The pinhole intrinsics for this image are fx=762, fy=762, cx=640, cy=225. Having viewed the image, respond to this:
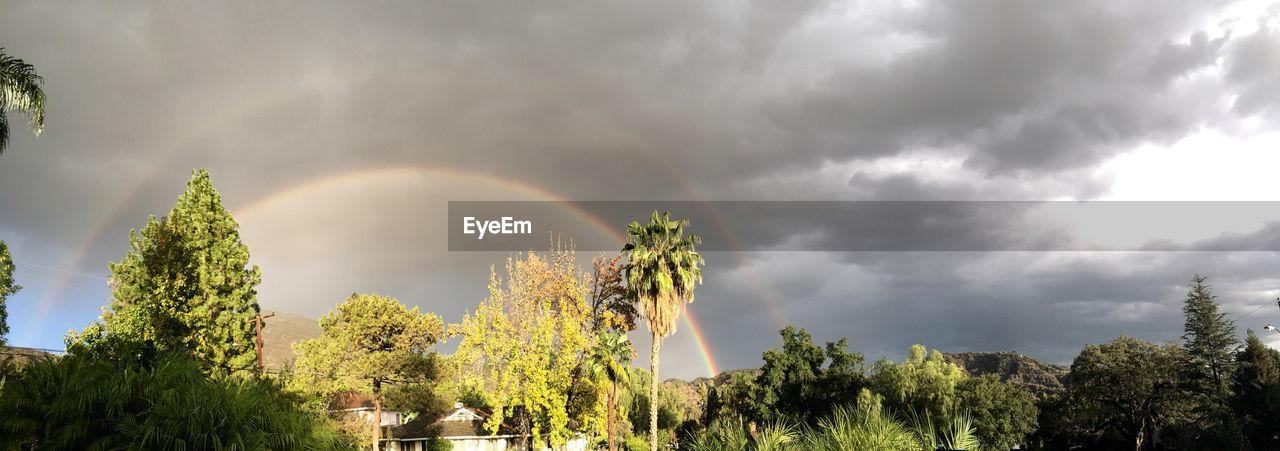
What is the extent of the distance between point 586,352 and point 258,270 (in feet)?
61.7

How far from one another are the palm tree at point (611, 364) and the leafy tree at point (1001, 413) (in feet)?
113

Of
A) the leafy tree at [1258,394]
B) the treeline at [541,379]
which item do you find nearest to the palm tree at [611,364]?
the treeline at [541,379]

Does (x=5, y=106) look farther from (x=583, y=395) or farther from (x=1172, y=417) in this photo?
(x=1172, y=417)

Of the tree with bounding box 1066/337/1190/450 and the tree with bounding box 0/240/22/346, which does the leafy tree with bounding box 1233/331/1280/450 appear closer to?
the tree with bounding box 1066/337/1190/450

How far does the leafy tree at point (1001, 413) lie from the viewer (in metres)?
63.8

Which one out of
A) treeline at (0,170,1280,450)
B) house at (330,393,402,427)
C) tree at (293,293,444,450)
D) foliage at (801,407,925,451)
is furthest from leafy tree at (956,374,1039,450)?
house at (330,393,402,427)

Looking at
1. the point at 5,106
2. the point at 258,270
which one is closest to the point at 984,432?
the point at 258,270

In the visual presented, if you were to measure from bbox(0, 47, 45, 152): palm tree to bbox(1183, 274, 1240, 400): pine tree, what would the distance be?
87620 millimetres

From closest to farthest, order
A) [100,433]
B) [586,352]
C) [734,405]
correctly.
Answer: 1. [100,433]
2. [586,352]
3. [734,405]

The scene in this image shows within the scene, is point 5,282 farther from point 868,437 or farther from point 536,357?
point 868,437

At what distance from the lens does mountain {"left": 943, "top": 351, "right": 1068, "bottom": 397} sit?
482ft

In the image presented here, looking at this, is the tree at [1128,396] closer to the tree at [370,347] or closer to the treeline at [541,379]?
the treeline at [541,379]

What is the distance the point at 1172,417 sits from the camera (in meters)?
65.9

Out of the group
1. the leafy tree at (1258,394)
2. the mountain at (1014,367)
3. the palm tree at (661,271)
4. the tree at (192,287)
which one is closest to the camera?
the tree at (192,287)
